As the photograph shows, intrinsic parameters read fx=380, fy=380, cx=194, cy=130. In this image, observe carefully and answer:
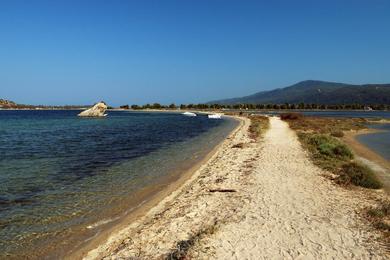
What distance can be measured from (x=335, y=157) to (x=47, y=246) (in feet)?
58.2

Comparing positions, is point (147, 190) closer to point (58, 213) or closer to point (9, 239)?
point (58, 213)

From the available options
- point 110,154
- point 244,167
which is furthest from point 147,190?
point 110,154

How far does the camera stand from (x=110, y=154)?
2603 cm

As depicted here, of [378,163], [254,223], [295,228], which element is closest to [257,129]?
[378,163]

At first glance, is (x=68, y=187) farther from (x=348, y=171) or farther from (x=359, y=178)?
(x=348, y=171)

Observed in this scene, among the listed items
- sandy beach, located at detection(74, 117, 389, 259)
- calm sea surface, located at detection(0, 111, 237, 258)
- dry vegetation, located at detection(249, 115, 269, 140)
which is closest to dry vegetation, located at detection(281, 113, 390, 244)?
sandy beach, located at detection(74, 117, 389, 259)

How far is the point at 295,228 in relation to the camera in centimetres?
989

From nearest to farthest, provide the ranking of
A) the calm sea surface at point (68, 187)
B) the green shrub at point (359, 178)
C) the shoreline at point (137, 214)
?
1. the shoreline at point (137, 214)
2. the calm sea surface at point (68, 187)
3. the green shrub at point (359, 178)

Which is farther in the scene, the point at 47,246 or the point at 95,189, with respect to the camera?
the point at 95,189

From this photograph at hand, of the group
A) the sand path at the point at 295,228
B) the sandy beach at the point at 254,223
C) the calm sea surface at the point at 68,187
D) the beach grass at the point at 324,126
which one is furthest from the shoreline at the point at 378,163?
the beach grass at the point at 324,126

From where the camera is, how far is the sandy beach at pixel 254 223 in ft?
28.2

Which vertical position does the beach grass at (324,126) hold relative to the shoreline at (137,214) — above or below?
below

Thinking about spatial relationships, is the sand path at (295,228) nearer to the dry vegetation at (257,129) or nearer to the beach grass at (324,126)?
the dry vegetation at (257,129)

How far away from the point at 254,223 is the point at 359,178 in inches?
306
